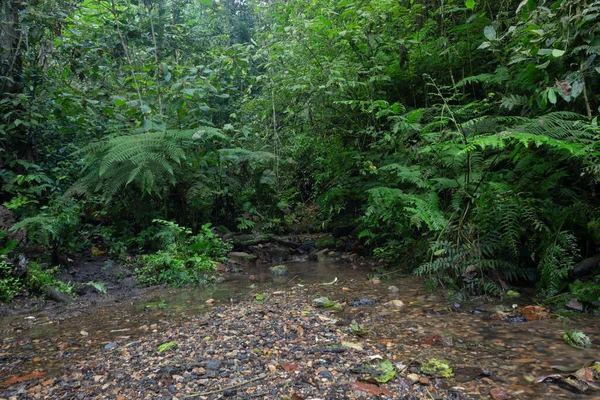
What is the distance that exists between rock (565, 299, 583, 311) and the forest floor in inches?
8.8

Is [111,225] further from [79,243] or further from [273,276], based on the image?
[273,276]

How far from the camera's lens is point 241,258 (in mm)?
5914

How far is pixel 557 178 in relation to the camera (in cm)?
326

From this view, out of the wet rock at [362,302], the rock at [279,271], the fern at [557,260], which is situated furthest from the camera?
the rock at [279,271]

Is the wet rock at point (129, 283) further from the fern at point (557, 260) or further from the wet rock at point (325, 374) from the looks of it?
the fern at point (557, 260)

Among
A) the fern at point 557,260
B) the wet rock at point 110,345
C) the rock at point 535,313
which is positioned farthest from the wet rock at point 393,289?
the wet rock at point 110,345

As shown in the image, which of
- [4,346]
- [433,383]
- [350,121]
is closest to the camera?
[433,383]

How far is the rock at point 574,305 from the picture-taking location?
9.11 feet

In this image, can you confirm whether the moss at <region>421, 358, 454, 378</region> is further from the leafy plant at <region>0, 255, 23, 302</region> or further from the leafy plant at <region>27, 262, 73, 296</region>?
the leafy plant at <region>0, 255, 23, 302</region>

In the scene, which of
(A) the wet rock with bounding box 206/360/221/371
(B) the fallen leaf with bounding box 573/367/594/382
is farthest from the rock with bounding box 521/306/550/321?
(A) the wet rock with bounding box 206/360/221/371

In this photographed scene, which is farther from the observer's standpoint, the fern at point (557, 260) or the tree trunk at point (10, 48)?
the tree trunk at point (10, 48)

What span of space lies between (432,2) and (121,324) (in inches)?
235

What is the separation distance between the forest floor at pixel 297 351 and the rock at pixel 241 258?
2.13 metres

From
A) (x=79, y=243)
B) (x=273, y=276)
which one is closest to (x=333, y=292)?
(x=273, y=276)
